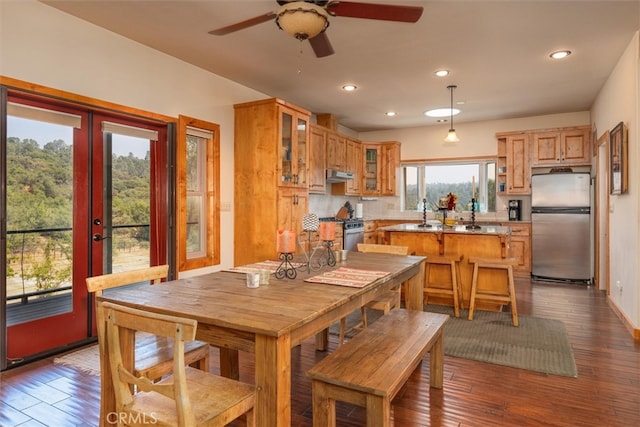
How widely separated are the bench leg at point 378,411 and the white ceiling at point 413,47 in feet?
8.71

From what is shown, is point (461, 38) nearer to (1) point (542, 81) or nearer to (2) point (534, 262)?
(1) point (542, 81)

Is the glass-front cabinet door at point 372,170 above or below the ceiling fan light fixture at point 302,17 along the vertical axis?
below

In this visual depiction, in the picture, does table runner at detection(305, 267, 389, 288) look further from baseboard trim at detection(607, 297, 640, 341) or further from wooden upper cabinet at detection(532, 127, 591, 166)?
wooden upper cabinet at detection(532, 127, 591, 166)

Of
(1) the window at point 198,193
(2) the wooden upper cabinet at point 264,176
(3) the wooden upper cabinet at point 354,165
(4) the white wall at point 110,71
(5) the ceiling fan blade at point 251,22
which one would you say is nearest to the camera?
(5) the ceiling fan blade at point 251,22

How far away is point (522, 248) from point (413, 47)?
13.7 feet

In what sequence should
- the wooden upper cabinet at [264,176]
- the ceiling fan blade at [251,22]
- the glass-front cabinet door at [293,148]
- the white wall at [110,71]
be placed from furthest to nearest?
the glass-front cabinet door at [293,148] → the wooden upper cabinet at [264,176] → the white wall at [110,71] → the ceiling fan blade at [251,22]

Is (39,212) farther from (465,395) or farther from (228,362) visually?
(465,395)

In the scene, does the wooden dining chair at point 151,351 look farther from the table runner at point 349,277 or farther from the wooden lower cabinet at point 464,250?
the wooden lower cabinet at point 464,250

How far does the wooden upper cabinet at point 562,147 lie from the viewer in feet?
19.6

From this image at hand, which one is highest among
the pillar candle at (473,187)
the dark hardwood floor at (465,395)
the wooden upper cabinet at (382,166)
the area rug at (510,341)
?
the wooden upper cabinet at (382,166)

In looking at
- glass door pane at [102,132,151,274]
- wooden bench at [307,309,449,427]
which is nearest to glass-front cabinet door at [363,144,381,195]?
glass door pane at [102,132,151,274]

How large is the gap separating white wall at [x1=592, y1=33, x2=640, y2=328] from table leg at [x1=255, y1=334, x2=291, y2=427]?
348cm

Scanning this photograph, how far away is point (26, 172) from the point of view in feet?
9.51

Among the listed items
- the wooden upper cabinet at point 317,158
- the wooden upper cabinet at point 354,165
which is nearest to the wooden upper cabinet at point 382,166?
the wooden upper cabinet at point 354,165
